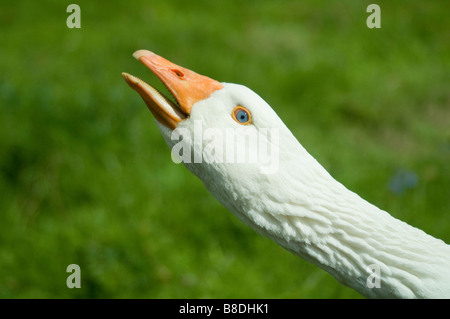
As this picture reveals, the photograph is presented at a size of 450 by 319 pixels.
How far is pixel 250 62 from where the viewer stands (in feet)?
15.8

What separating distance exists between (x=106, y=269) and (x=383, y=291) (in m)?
1.76

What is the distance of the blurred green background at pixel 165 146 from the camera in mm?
2969

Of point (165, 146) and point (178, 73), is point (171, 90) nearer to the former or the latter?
point (178, 73)

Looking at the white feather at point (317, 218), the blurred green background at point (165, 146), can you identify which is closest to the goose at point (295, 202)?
the white feather at point (317, 218)

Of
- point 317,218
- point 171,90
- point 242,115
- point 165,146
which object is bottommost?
point 317,218

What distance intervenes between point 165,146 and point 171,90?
202 centimetres

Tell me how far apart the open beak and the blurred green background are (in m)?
1.38

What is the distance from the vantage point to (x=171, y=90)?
70.4 inches

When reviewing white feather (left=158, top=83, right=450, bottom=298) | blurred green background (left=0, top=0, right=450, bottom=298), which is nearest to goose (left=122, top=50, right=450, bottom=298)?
white feather (left=158, top=83, right=450, bottom=298)

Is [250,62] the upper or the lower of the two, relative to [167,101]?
upper

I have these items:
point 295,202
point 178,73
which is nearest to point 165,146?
point 178,73

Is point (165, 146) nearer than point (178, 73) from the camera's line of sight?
No

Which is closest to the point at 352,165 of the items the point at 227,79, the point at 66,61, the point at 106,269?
the point at 227,79

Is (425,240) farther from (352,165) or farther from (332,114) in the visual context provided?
(332,114)
